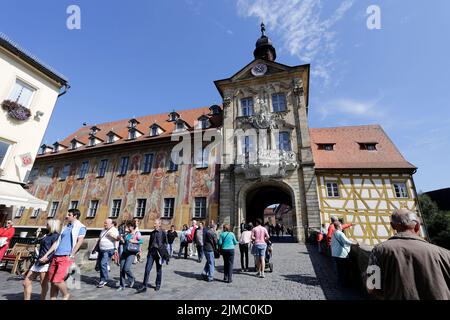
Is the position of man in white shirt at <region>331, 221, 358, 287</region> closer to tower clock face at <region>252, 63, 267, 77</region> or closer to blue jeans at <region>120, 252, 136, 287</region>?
blue jeans at <region>120, 252, 136, 287</region>

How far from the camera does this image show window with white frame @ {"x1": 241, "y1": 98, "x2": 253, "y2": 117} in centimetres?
1913

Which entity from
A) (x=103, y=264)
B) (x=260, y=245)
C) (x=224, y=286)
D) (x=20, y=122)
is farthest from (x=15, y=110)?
(x=260, y=245)

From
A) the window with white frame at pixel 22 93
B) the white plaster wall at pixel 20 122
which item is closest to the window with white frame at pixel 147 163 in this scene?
the white plaster wall at pixel 20 122

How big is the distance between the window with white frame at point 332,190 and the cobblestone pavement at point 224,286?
30.4ft

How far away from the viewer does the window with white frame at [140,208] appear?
18378 mm

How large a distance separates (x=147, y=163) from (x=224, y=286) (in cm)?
1599

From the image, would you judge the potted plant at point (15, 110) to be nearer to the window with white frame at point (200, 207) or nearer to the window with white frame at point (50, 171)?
the window with white frame at point (200, 207)

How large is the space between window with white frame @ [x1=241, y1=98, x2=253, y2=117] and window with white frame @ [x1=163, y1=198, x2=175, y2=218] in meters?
9.59

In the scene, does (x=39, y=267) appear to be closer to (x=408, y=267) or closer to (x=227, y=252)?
(x=227, y=252)

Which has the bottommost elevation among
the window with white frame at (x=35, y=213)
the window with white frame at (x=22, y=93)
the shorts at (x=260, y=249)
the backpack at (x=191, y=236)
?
the shorts at (x=260, y=249)

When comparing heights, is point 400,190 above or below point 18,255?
above

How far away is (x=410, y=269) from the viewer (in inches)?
78.8
